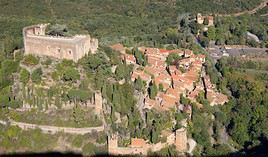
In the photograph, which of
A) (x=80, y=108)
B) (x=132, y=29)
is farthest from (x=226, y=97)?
(x=132, y=29)

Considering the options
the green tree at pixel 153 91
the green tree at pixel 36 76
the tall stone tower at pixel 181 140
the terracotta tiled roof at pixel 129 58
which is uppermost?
the green tree at pixel 36 76

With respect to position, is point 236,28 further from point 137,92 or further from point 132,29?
point 137,92

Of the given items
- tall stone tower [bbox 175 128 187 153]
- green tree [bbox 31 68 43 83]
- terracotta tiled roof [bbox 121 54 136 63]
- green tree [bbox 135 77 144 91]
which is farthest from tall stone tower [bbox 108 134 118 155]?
terracotta tiled roof [bbox 121 54 136 63]

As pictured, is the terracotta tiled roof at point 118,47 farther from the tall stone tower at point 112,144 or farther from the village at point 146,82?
the tall stone tower at point 112,144

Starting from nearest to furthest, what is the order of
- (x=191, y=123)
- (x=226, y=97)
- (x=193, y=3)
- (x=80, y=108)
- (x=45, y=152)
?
(x=45, y=152)
(x=80, y=108)
(x=191, y=123)
(x=226, y=97)
(x=193, y=3)

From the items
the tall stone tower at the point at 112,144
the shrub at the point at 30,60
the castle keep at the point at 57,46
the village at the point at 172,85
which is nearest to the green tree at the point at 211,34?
the village at the point at 172,85

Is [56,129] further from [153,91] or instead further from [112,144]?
[153,91]
